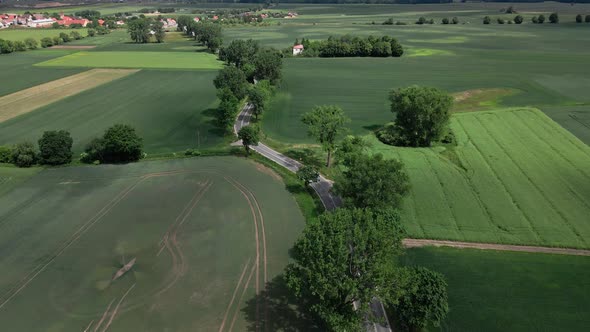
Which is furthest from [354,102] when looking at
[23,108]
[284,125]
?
[23,108]

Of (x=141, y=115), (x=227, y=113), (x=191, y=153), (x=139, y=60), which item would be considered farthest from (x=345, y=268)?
(x=139, y=60)

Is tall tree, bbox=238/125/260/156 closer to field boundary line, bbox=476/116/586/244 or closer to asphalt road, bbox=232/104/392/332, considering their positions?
asphalt road, bbox=232/104/392/332

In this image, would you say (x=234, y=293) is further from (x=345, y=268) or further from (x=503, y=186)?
(x=503, y=186)

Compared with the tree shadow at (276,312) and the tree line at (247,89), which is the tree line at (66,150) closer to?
the tree line at (247,89)

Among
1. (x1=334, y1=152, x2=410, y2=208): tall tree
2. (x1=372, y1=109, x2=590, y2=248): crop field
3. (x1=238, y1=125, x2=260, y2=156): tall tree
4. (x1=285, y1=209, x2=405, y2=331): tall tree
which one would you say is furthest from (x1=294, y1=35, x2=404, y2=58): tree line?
(x1=285, y1=209, x2=405, y2=331): tall tree

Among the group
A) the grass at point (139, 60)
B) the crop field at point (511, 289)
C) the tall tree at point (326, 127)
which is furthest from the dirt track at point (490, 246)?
the grass at point (139, 60)
